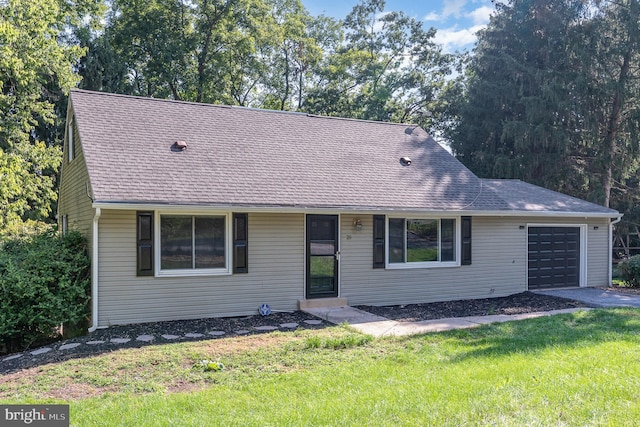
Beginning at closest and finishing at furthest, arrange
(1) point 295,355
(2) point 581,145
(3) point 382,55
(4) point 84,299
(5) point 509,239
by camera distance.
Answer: (1) point 295,355
(4) point 84,299
(5) point 509,239
(2) point 581,145
(3) point 382,55

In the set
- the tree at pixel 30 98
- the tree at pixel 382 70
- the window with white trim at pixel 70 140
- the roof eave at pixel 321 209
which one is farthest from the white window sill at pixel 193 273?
the tree at pixel 382 70

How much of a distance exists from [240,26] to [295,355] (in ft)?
74.9

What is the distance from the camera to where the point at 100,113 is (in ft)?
32.6

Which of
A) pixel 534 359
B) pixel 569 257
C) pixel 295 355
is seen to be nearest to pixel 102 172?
pixel 295 355

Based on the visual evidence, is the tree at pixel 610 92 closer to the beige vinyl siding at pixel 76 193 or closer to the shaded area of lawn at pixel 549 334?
the shaded area of lawn at pixel 549 334

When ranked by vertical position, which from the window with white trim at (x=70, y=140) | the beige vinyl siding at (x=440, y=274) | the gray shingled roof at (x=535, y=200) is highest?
the window with white trim at (x=70, y=140)

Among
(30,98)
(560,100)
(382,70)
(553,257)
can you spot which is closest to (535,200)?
(553,257)

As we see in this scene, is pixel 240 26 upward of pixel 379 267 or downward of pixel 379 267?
upward

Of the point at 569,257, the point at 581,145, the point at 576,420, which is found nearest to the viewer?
the point at 576,420

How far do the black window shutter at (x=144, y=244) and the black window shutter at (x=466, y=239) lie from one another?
22.4ft

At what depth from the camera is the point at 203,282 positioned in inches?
341

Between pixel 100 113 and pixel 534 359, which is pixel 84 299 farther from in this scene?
pixel 534 359
